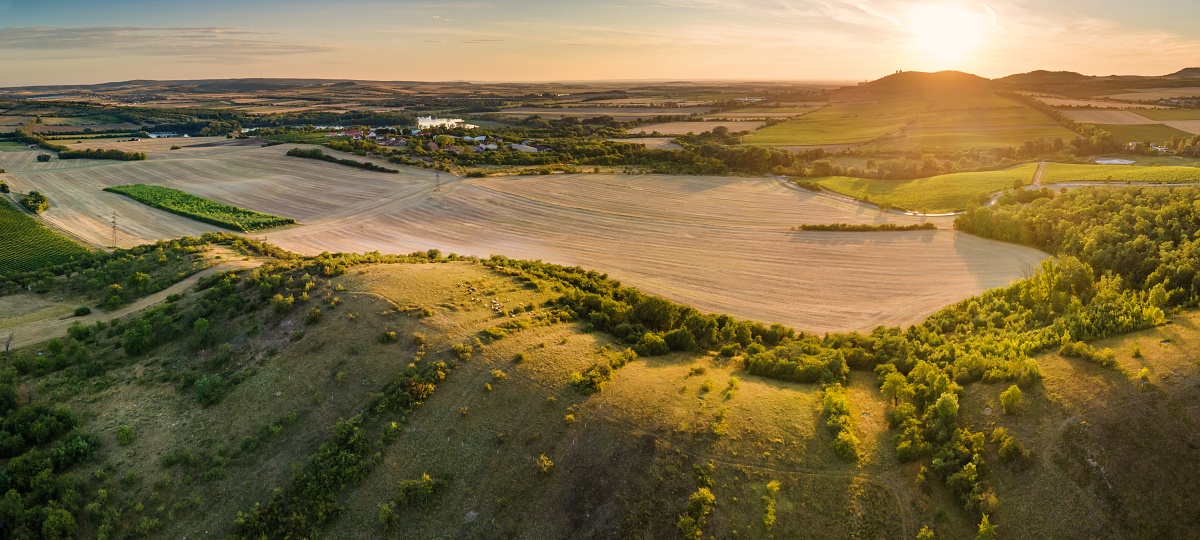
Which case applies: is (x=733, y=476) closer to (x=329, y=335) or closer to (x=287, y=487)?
(x=287, y=487)

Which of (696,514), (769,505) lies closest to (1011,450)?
(769,505)

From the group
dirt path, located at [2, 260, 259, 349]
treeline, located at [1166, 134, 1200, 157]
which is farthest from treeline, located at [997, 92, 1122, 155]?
dirt path, located at [2, 260, 259, 349]

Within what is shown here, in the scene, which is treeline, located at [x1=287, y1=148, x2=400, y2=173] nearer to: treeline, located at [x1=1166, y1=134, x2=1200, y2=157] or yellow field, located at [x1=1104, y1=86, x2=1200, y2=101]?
treeline, located at [x1=1166, y1=134, x2=1200, y2=157]

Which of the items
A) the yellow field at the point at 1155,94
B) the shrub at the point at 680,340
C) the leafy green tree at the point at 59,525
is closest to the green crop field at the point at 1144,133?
the yellow field at the point at 1155,94

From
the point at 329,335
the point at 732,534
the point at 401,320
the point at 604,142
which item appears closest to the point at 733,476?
the point at 732,534

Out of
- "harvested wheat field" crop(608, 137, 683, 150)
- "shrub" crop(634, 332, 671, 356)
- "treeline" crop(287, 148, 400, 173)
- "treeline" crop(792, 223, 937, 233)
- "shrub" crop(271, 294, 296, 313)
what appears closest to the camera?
"shrub" crop(634, 332, 671, 356)
